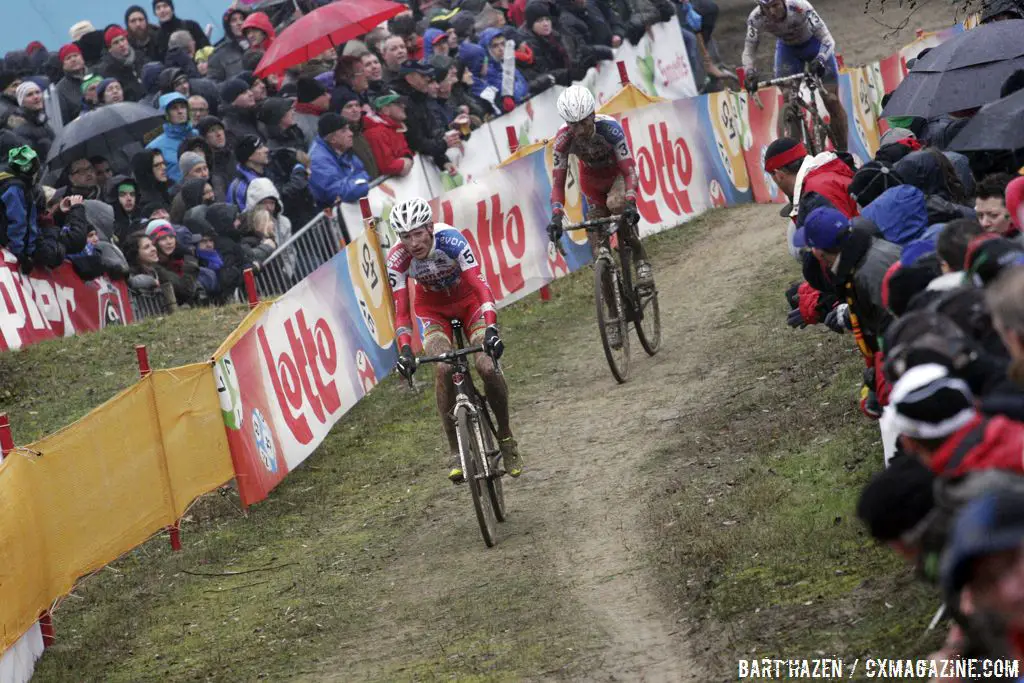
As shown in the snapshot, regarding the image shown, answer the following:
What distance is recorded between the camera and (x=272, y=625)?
949 cm

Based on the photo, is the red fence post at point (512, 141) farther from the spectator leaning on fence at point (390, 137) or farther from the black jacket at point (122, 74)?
the black jacket at point (122, 74)

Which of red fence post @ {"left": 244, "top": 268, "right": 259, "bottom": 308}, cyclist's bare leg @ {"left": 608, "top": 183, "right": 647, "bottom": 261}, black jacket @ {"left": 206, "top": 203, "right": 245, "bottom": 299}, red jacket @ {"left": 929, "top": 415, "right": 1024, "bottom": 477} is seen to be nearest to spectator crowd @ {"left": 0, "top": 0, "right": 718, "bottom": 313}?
black jacket @ {"left": 206, "top": 203, "right": 245, "bottom": 299}

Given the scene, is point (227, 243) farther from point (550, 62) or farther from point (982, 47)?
point (982, 47)

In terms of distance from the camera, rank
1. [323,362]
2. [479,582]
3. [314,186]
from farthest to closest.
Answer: [314,186]
[323,362]
[479,582]

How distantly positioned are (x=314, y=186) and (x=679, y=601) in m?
9.55

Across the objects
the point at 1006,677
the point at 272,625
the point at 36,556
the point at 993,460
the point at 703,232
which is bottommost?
the point at 703,232

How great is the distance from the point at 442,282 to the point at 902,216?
11.8ft

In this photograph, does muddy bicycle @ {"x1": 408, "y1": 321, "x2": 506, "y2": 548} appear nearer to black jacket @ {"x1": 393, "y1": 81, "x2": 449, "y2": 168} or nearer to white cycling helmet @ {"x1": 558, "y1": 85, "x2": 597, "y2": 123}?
white cycling helmet @ {"x1": 558, "y1": 85, "x2": 597, "y2": 123}

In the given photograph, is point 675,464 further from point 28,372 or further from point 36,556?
point 28,372

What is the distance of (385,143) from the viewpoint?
56.2ft

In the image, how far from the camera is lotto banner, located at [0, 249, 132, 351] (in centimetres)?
1384

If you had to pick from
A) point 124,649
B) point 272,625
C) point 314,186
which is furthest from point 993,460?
point 314,186

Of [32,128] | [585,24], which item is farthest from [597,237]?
[585,24]

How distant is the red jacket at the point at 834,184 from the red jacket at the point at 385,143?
764 centimetres
